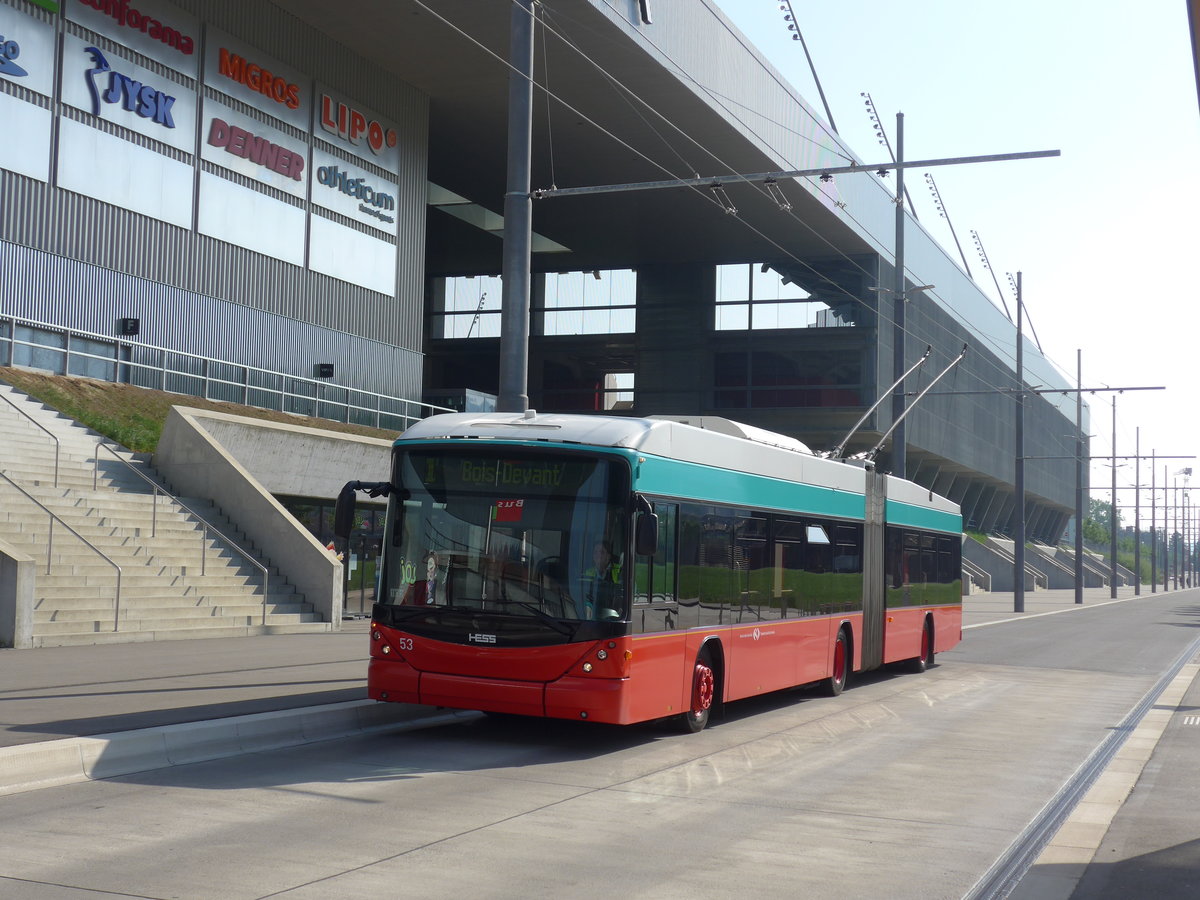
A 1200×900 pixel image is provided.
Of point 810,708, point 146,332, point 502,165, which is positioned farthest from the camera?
point 502,165

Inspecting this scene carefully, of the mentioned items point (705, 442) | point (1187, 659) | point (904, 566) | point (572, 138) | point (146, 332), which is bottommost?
point (1187, 659)

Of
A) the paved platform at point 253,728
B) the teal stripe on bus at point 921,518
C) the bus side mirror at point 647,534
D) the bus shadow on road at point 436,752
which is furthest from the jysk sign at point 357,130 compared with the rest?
the bus side mirror at point 647,534

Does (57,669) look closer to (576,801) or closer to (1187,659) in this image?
(576,801)

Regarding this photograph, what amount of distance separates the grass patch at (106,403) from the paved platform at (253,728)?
310 inches

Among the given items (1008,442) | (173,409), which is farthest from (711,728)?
(1008,442)

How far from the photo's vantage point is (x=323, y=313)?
35406mm

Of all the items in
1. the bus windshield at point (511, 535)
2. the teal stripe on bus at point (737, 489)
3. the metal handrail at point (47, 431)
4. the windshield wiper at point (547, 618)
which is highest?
the metal handrail at point (47, 431)

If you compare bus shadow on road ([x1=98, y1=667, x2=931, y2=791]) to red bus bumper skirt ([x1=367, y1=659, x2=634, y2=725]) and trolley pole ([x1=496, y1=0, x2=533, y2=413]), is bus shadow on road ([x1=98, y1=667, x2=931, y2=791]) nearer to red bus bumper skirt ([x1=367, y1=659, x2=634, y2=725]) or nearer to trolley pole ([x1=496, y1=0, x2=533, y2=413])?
red bus bumper skirt ([x1=367, y1=659, x2=634, y2=725])

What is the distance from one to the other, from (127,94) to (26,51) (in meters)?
2.60

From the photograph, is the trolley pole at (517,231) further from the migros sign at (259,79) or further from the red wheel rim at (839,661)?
the migros sign at (259,79)

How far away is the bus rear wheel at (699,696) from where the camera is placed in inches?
509

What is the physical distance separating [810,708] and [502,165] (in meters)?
33.4

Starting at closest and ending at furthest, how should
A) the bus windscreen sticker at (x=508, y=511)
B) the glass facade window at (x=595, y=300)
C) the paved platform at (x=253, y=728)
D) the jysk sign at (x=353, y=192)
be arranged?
the paved platform at (x=253, y=728) → the bus windscreen sticker at (x=508, y=511) → the jysk sign at (x=353, y=192) → the glass facade window at (x=595, y=300)

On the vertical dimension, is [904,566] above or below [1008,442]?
below
